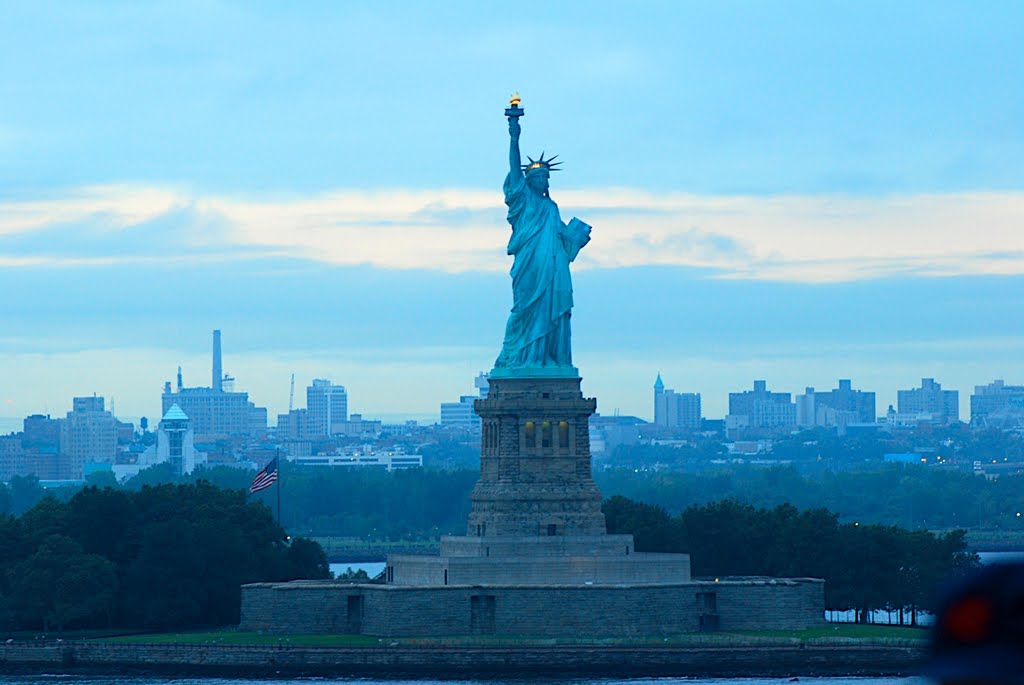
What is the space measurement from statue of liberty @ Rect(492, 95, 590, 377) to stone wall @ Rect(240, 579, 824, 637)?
885 cm

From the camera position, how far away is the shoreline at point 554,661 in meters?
67.6

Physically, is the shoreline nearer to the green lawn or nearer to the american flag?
the green lawn

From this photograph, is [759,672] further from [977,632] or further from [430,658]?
[977,632]

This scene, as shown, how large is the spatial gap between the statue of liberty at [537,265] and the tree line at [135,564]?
13.3 meters

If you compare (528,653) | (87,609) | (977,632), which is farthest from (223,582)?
(977,632)

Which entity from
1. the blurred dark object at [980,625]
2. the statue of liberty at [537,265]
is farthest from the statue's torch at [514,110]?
the blurred dark object at [980,625]

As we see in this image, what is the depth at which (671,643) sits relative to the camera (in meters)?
69.0

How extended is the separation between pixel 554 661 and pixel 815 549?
19039 millimetres

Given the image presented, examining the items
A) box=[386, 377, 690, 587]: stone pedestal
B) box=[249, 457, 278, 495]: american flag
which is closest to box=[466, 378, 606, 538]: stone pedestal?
box=[386, 377, 690, 587]: stone pedestal

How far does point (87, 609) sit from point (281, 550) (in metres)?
10.2

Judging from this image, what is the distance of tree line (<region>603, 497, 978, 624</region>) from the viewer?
82375 millimetres

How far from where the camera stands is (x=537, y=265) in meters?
75.3

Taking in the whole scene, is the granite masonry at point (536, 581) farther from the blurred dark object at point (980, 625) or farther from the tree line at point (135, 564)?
the blurred dark object at point (980, 625)

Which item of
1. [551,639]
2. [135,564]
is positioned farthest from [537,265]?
[135,564]
